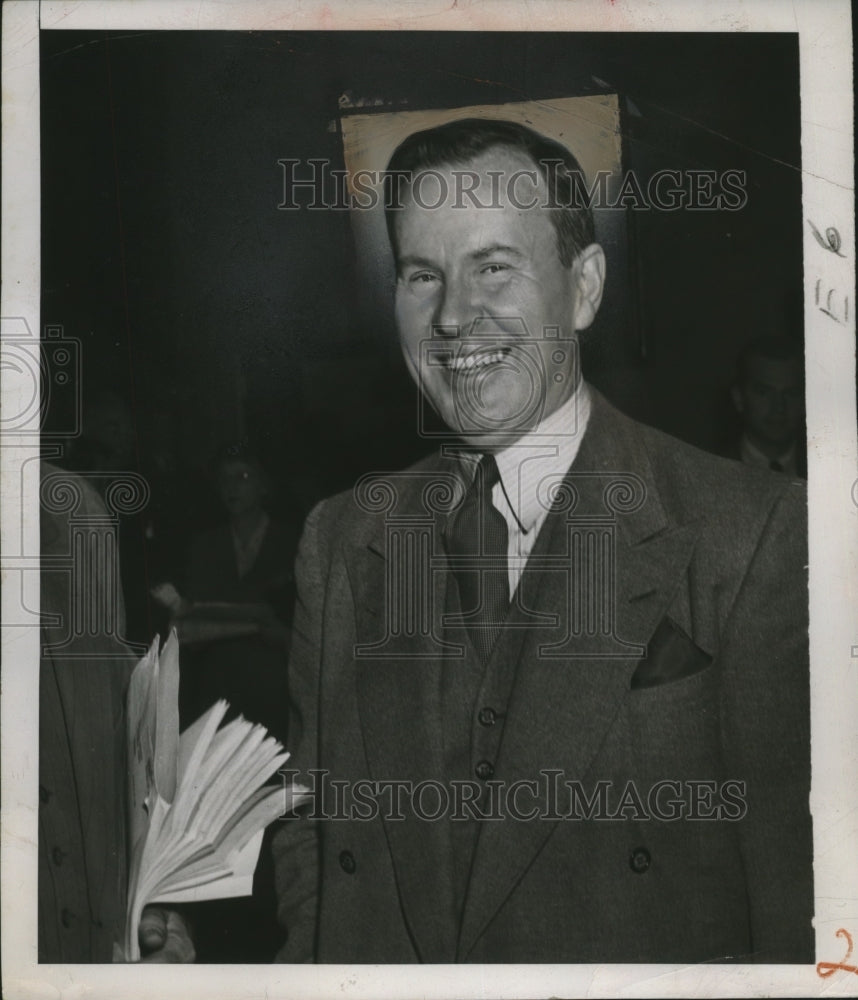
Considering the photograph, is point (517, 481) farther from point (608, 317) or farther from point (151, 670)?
point (151, 670)

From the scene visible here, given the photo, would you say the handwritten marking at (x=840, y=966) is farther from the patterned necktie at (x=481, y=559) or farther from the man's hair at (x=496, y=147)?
the man's hair at (x=496, y=147)

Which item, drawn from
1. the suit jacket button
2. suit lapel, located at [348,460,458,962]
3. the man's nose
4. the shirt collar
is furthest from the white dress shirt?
the suit jacket button

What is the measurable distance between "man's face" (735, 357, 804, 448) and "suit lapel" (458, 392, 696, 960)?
0.28 metres

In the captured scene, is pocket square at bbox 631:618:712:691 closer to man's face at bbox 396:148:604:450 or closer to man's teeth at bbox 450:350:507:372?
man's face at bbox 396:148:604:450

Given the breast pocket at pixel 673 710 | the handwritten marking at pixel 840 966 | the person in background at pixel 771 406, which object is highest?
the person in background at pixel 771 406

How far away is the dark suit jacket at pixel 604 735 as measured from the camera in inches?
95.4

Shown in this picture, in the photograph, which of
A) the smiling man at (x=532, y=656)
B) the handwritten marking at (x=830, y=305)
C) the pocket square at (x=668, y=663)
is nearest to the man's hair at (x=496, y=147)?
the smiling man at (x=532, y=656)

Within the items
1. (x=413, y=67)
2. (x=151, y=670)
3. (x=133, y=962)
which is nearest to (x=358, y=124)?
(x=413, y=67)

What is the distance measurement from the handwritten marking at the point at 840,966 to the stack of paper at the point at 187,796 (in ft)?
4.48

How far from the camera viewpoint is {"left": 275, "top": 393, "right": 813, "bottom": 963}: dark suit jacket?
242 cm

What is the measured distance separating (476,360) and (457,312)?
0.12 metres

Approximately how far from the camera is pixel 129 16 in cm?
254

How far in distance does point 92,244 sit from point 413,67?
35.6 inches

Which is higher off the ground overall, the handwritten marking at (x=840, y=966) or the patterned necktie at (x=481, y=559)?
the patterned necktie at (x=481, y=559)
